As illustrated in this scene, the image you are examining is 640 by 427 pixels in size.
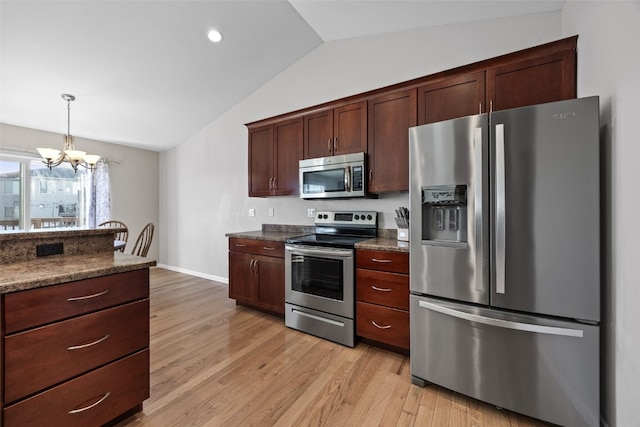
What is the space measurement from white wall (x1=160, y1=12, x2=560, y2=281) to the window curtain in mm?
950

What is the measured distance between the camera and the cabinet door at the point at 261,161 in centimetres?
338

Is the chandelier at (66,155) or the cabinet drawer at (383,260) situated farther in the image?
the chandelier at (66,155)

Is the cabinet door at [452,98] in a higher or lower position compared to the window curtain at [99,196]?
higher

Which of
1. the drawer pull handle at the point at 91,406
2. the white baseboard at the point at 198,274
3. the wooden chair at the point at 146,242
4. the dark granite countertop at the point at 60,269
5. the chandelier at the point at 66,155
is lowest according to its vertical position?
the white baseboard at the point at 198,274

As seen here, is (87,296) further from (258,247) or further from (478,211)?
(478,211)

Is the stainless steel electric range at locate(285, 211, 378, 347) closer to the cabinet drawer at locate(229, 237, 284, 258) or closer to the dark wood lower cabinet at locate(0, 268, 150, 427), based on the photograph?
the cabinet drawer at locate(229, 237, 284, 258)

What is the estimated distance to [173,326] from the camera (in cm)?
278

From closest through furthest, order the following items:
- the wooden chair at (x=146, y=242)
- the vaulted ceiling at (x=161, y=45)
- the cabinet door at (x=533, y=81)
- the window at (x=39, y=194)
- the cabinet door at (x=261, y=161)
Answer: the cabinet door at (x=533, y=81)
the vaulted ceiling at (x=161, y=45)
the cabinet door at (x=261, y=161)
the window at (x=39, y=194)
the wooden chair at (x=146, y=242)

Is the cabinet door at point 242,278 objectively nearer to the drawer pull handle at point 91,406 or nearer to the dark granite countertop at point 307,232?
the dark granite countertop at point 307,232

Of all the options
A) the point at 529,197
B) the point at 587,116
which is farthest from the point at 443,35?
the point at 529,197

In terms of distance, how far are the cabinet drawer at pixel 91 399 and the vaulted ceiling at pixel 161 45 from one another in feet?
9.28

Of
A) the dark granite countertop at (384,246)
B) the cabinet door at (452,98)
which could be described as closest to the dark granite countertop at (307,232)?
the dark granite countertop at (384,246)

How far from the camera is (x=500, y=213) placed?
1.55 m

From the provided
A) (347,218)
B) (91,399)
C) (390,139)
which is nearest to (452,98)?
(390,139)
